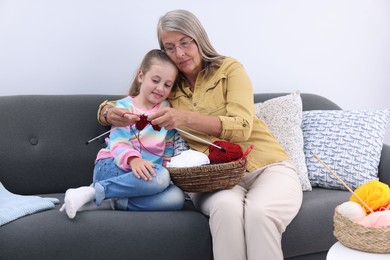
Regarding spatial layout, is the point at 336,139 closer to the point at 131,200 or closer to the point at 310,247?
the point at 310,247

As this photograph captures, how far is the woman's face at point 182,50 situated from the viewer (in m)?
2.17

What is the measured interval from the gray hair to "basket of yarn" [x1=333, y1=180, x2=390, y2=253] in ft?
2.71

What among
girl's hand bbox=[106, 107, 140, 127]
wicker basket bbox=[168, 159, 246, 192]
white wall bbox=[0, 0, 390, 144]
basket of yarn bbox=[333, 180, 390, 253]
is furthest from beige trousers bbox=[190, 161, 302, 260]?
white wall bbox=[0, 0, 390, 144]

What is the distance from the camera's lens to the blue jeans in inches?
76.0

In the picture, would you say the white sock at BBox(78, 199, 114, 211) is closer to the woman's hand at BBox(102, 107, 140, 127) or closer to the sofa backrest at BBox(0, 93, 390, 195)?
the woman's hand at BBox(102, 107, 140, 127)

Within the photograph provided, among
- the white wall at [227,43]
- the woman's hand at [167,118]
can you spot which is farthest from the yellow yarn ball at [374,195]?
the white wall at [227,43]

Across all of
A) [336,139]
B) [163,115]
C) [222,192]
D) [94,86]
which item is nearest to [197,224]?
[222,192]

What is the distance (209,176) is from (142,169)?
23 centimetres

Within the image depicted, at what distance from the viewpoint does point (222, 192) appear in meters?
1.93

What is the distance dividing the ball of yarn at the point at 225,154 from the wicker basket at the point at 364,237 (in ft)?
1.55

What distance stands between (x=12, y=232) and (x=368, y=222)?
105 cm

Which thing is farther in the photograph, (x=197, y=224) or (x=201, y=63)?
(x=201, y=63)

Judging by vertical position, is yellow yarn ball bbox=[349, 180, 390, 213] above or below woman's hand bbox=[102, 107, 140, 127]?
below

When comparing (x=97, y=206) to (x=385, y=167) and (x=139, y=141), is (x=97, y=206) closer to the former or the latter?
(x=139, y=141)
